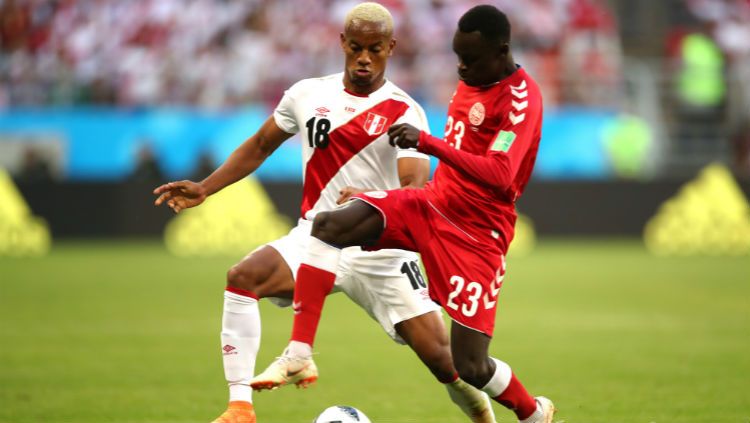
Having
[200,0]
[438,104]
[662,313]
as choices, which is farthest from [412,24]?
[662,313]

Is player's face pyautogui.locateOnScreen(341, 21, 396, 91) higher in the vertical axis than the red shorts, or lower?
higher

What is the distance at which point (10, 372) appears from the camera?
9.52 metres

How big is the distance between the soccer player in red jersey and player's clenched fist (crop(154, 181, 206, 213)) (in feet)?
3.02

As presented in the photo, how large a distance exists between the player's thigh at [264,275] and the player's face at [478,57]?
1.56 m

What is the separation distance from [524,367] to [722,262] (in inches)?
461

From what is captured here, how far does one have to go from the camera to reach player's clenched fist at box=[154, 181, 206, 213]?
22.4 ft

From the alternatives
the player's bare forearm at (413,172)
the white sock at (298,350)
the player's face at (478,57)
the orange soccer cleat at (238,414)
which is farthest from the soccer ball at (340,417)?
the player's face at (478,57)

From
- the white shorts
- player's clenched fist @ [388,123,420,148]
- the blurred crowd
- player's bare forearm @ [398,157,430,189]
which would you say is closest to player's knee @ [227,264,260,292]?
the white shorts

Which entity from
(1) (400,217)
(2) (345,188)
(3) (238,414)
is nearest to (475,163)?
(1) (400,217)

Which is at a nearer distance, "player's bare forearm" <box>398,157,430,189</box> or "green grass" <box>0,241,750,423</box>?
"player's bare forearm" <box>398,157,430,189</box>

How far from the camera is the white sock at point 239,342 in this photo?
267 inches

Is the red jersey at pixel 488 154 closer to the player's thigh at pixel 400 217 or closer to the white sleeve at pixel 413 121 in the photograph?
the player's thigh at pixel 400 217

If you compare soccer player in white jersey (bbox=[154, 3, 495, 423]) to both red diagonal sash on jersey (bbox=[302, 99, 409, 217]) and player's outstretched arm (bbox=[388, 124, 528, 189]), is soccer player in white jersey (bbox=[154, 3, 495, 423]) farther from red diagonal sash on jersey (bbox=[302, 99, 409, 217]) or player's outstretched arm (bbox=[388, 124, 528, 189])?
player's outstretched arm (bbox=[388, 124, 528, 189])

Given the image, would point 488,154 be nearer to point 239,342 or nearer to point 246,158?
point 246,158
